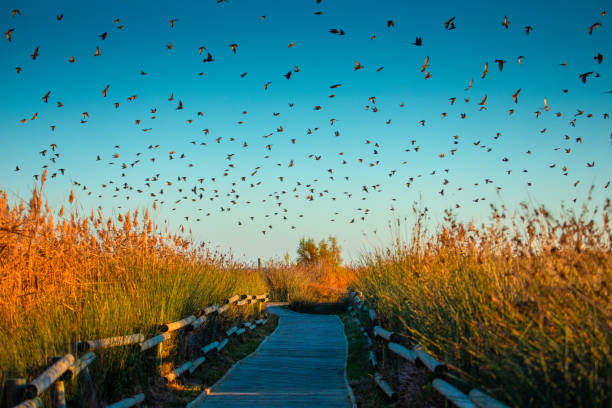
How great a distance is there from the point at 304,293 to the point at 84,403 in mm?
16576

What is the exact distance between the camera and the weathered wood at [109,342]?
4866mm

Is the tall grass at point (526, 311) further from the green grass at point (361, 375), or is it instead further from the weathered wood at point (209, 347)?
the weathered wood at point (209, 347)

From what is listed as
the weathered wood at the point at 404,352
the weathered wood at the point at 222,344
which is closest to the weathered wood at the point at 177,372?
the weathered wood at the point at 222,344

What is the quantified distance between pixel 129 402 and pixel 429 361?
2.93 metres

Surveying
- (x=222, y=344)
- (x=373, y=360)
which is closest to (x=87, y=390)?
(x=373, y=360)

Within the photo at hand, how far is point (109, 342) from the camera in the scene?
17.2ft

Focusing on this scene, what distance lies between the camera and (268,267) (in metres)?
24.0

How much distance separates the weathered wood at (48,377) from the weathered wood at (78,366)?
6 cm

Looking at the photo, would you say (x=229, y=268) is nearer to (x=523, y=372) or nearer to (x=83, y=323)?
(x=83, y=323)

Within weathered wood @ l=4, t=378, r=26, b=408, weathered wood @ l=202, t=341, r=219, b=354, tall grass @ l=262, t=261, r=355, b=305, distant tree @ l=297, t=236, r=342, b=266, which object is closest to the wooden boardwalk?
weathered wood @ l=202, t=341, r=219, b=354

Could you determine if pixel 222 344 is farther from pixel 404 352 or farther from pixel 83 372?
pixel 404 352

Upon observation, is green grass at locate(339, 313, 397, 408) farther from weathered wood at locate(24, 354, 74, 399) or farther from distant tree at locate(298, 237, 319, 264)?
distant tree at locate(298, 237, 319, 264)

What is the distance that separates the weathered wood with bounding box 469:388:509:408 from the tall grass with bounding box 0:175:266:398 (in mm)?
3227

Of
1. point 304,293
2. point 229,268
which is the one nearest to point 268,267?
point 304,293
